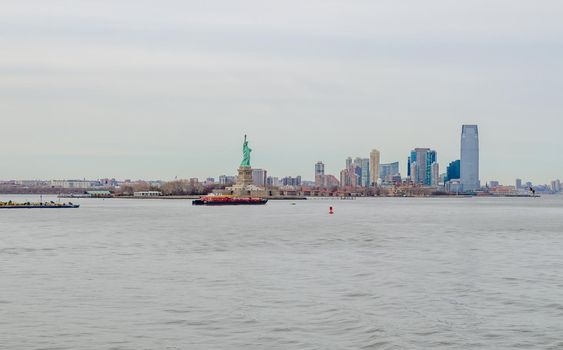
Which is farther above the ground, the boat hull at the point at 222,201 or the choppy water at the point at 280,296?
the boat hull at the point at 222,201

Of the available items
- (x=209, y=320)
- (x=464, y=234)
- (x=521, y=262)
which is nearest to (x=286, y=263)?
(x=521, y=262)

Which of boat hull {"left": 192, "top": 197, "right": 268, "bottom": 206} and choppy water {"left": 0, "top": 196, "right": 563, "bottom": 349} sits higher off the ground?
boat hull {"left": 192, "top": 197, "right": 268, "bottom": 206}

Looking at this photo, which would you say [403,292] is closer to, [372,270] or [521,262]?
[372,270]

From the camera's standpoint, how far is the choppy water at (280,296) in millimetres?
24438

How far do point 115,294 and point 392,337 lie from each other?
12525 millimetres

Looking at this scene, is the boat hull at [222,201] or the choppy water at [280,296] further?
the boat hull at [222,201]

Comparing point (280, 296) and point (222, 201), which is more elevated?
point (222, 201)

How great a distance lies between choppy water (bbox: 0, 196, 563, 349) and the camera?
24438mm

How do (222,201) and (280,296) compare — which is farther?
(222,201)

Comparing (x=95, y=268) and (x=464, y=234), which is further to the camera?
(x=464, y=234)

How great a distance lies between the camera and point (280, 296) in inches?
1261

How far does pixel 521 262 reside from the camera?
46.1 metres

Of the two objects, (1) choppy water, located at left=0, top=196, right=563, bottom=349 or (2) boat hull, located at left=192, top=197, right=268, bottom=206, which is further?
(2) boat hull, located at left=192, top=197, right=268, bottom=206

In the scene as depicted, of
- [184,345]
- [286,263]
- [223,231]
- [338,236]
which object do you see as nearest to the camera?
[184,345]
